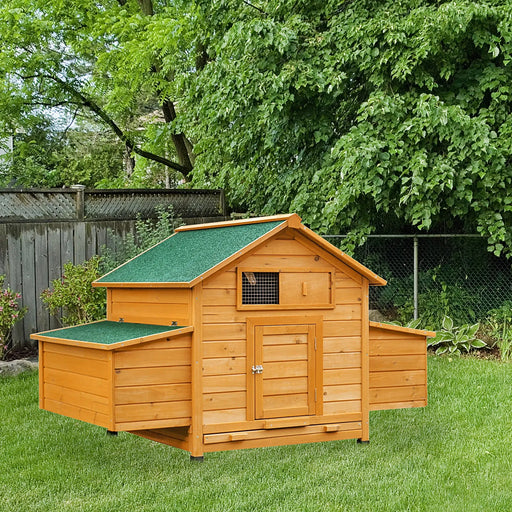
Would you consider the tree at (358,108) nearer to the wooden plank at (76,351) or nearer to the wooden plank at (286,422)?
the wooden plank at (286,422)

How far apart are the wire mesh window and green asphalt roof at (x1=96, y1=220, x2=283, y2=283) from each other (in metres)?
0.27

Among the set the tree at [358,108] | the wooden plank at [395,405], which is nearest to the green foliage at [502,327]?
the tree at [358,108]

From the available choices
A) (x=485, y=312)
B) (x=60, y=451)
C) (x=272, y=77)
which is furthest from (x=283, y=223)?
(x=485, y=312)

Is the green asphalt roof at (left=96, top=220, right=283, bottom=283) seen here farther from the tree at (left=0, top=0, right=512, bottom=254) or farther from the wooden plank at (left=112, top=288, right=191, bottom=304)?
the tree at (left=0, top=0, right=512, bottom=254)

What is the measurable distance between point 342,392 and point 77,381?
2.04m

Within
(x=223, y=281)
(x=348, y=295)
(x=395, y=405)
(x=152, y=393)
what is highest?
(x=223, y=281)

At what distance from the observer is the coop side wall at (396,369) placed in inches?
260

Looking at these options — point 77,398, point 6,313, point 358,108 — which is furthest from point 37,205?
point 77,398

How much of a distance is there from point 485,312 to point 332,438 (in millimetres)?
5817

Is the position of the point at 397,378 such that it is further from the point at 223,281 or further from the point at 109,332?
the point at 109,332

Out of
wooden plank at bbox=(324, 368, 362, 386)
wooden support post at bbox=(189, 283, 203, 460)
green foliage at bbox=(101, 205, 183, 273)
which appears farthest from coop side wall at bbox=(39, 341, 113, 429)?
green foliage at bbox=(101, 205, 183, 273)

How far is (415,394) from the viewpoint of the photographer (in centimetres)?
680

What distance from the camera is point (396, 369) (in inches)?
264

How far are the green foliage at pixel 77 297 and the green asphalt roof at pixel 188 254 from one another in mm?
3079
